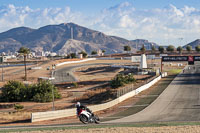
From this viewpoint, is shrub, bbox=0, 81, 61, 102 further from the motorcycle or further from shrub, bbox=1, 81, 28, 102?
the motorcycle

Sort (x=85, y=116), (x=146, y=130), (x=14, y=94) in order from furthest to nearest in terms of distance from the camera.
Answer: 1. (x=14, y=94)
2. (x=85, y=116)
3. (x=146, y=130)

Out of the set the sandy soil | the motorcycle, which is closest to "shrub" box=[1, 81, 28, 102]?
the motorcycle

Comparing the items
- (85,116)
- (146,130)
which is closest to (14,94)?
(85,116)

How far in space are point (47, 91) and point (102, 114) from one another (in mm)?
22528

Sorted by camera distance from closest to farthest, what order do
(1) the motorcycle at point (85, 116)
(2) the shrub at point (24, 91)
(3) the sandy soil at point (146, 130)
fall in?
1. (3) the sandy soil at point (146, 130)
2. (1) the motorcycle at point (85, 116)
3. (2) the shrub at point (24, 91)

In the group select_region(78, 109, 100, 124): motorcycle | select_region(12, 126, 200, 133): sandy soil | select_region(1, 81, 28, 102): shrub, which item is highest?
select_region(78, 109, 100, 124): motorcycle

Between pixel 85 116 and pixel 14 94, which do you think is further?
pixel 14 94

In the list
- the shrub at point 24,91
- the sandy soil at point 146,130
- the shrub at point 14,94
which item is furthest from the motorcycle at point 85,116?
the shrub at point 14,94

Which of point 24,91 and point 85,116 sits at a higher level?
point 85,116

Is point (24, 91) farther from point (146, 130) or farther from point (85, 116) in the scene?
point (146, 130)

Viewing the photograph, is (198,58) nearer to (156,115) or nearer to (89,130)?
(156,115)

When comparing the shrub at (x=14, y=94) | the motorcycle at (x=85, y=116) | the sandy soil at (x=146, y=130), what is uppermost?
the motorcycle at (x=85, y=116)

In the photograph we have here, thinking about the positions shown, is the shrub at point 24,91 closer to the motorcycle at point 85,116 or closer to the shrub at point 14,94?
the shrub at point 14,94

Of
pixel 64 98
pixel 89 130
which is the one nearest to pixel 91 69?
pixel 64 98
